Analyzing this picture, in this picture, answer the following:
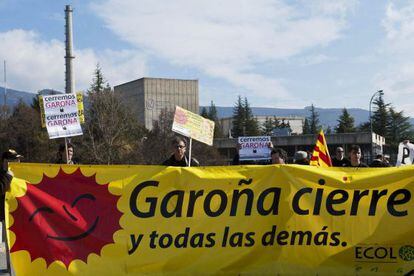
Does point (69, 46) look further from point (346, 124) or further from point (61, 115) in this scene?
point (346, 124)

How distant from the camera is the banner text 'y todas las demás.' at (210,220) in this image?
22.4 ft

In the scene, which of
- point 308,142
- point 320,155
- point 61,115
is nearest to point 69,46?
point 61,115

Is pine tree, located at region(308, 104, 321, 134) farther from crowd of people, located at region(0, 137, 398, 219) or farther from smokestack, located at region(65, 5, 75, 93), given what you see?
crowd of people, located at region(0, 137, 398, 219)

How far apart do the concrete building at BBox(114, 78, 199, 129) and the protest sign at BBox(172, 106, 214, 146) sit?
313ft

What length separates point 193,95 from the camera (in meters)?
123

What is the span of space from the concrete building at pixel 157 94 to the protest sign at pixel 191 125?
95.5 meters

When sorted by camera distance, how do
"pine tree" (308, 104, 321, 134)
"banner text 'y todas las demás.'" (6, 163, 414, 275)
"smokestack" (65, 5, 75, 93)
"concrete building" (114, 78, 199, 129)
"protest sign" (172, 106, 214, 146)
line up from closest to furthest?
"banner text 'y todas las demás.'" (6, 163, 414, 275) → "protest sign" (172, 106, 214, 146) → "smokestack" (65, 5, 75, 93) → "concrete building" (114, 78, 199, 129) → "pine tree" (308, 104, 321, 134)

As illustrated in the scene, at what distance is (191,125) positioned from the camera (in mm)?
15156

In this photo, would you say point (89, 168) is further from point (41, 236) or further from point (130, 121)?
point (130, 121)

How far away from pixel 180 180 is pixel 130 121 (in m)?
64.5

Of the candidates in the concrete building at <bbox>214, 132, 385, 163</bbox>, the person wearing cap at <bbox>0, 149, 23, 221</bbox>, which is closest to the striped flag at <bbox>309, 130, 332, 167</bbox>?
the person wearing cap at <bbox>0, 149, 23, 221</bbox>

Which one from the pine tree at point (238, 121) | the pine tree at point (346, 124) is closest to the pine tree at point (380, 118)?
the pine tree at point (346, 124)

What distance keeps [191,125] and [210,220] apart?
829 cm

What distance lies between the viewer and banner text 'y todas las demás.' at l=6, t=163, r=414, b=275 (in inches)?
269
